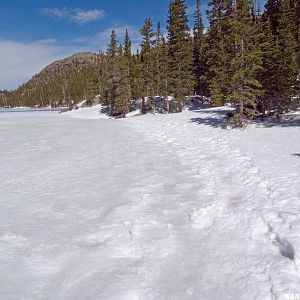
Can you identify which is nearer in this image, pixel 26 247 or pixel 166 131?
pixel 26 247

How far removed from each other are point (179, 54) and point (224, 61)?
19.1m

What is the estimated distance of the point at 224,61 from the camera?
21.8 metres

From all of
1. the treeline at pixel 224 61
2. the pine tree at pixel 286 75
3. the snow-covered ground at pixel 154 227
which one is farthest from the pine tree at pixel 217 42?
the snow-covered ground at pixel 154 227

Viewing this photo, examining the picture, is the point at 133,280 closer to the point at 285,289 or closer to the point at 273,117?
the point at 285,289

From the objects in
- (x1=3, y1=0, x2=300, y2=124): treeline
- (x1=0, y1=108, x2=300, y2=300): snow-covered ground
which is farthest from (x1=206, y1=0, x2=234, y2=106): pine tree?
(x1=0, y1=108, x2=300, y2=300): snow-covered ground

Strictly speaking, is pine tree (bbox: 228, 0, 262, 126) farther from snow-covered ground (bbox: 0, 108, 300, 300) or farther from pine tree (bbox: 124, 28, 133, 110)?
pine tree (bbox: 124, 28, 133, 110)

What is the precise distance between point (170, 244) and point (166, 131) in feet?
51.2

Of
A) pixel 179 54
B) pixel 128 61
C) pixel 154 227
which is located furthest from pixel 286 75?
pixel 128 61

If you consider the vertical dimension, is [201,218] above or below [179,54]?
below

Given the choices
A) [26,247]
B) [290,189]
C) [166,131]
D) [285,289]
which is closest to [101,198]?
[26,247]

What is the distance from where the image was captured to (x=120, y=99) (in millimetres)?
47719

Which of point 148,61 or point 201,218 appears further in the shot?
point 148,61

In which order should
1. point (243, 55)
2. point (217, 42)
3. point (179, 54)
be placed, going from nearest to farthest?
point (243, 55), point (217, 42), point (179, 54)

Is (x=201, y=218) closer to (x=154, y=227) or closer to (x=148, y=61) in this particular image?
(x=154, y=227)
